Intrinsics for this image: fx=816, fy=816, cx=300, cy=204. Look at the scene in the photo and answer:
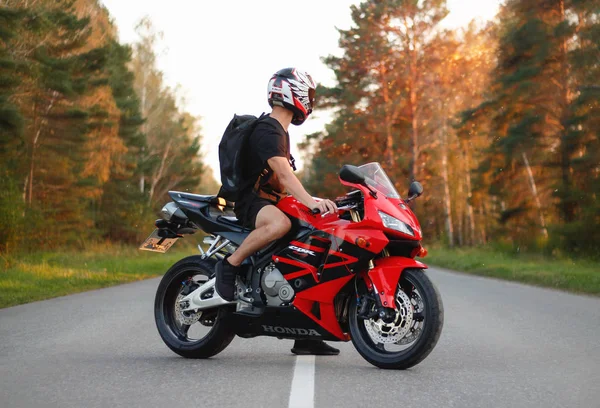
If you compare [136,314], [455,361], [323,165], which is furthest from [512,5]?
[323,165]

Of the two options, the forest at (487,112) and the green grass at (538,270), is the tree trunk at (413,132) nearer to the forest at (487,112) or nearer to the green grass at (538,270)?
the forest at (487,112)

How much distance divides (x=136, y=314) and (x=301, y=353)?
4358 millimetres

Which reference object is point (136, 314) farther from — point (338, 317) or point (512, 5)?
point (512, 5)

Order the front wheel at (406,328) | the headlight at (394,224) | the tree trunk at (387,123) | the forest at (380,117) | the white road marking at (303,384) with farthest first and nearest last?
the tree trunk at (387,123) → the forest at (380,117) → the headlight at (394,224) → the front wheel at (406,328) → the white road marking at (303,384)

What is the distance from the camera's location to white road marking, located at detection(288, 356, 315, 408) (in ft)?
16.0

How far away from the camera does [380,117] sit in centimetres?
4616

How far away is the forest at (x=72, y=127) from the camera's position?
Answer: 964 inches

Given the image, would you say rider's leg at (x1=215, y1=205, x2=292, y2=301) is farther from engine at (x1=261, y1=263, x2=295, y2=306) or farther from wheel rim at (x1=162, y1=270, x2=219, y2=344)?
wheel rim at (x1=162, y1=270, x2=219, y2=344)

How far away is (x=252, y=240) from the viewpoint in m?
6.33

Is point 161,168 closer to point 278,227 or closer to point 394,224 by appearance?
point 278,227

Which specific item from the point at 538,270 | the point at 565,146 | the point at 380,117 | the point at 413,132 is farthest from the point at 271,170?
the point at 380,117

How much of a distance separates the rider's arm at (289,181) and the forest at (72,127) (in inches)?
696

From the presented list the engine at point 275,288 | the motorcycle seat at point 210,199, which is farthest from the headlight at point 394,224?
the motorcycle seat at point 210,199

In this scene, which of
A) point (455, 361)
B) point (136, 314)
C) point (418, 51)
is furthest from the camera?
point (418, 51)
